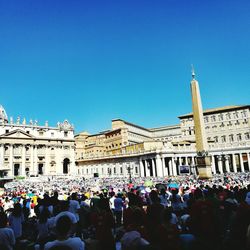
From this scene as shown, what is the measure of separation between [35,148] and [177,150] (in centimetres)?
3522

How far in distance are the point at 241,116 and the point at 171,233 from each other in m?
62.1

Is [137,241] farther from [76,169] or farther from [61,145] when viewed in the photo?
[76,169]

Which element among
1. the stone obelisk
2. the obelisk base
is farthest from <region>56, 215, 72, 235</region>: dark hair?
the obelisk base

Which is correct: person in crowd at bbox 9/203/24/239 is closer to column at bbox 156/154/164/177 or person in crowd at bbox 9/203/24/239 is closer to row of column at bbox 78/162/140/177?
column at bbox 156/154/164/177

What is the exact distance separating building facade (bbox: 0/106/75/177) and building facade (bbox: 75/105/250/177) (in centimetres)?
798

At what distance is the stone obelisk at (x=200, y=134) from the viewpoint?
24.9 metres

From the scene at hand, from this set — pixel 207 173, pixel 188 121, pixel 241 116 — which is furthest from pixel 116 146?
pixel 207 173

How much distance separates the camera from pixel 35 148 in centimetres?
6341

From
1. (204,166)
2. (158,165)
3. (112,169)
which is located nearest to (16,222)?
(204,166)

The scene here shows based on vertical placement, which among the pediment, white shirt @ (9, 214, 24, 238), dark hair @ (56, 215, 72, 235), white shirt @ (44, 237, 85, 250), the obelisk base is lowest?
white shirt @ (9, 214, 24, 238)

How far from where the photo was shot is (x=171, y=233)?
11.7 ft

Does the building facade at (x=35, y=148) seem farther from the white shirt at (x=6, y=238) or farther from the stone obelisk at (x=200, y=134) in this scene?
the white shirt at (x=6, y=238)

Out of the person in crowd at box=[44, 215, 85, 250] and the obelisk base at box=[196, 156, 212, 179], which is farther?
the obelisk base at box=[196, 156, 212, 179]

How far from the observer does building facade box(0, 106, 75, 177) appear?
59406 millimetres
